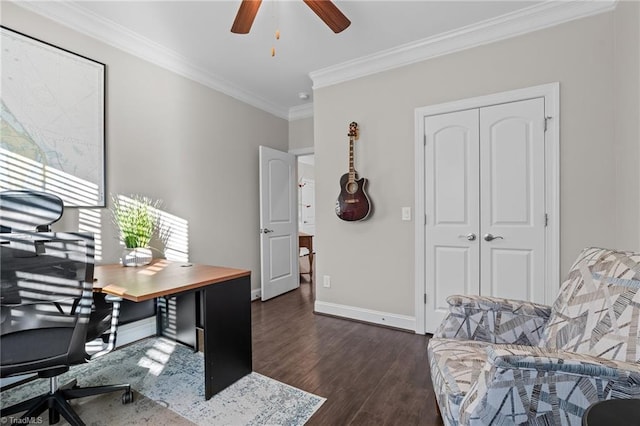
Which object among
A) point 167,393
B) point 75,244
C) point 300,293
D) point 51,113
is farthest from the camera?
point 300,293

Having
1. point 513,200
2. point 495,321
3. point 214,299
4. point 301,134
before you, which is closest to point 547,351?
point 495,321

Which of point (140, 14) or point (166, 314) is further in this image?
point (166, 314)

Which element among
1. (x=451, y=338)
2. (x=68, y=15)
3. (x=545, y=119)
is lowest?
(x=451, y=338)

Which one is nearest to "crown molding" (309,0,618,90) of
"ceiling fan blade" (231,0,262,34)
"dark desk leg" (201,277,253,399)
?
"ceiling fan blade" (231,0,262,34)

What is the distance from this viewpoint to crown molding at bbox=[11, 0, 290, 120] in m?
2.11

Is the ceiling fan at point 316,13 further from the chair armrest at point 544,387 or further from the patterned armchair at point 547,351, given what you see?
the chair armrest at point 544,387

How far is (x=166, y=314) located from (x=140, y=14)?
2.43 metres

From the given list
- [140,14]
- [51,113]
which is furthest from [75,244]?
[140,14]

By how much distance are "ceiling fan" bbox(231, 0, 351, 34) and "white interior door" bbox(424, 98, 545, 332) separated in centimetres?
120

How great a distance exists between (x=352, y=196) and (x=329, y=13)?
1580 millimetres

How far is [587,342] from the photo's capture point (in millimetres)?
1127

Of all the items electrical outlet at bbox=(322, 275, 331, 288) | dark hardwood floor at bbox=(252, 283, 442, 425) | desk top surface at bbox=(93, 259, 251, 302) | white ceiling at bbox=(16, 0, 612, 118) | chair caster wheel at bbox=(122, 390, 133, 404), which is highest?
white ceiling at bbox=(16, 0, 612, 118)

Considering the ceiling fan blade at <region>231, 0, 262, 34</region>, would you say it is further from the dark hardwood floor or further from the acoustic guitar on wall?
the dark hardwood floor

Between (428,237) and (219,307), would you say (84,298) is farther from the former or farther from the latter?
(428,237)
